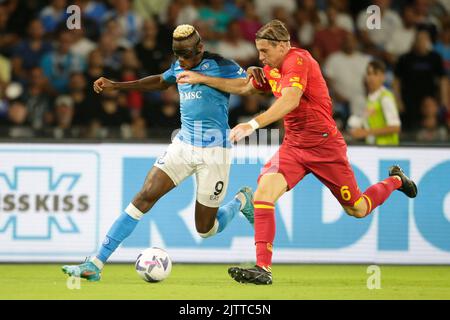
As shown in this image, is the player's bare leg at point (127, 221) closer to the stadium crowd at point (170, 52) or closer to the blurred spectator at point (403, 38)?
the stadium crowd at point (170, 52)

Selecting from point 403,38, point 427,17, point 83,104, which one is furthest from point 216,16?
point 427,17

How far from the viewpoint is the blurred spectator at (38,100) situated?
12805 millimetres

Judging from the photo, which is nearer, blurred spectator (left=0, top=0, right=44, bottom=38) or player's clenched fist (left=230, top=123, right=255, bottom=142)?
player's clenched fist (left=230, top=123, right=255, bottom=142)

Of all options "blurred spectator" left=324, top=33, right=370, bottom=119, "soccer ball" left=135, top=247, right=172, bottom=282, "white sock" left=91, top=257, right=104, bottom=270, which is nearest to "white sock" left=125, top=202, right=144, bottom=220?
"soccer ball" left=135, top=247, right=172, bottom=282

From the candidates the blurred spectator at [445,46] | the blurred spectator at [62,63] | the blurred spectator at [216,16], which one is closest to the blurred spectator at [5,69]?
the blurred spectator at [62,63]

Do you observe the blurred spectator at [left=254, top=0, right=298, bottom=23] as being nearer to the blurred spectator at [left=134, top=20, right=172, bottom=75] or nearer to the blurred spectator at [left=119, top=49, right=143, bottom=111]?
the blurred spectator at [left=134, top=20, right=172, bottom=75]

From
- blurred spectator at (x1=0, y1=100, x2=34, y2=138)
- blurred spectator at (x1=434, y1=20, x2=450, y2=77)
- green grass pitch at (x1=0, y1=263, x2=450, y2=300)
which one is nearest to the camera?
green grass pitch at (x1=0, y1=263, x2=450, y2=300)

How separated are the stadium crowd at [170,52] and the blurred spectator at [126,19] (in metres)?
0.02

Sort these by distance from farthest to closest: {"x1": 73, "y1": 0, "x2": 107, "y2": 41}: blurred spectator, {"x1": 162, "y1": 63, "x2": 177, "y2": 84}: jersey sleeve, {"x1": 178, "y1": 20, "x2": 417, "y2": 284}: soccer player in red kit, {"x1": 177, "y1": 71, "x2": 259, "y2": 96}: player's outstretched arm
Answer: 1. {"x1": 73, "y1": 0, "x2": 107, "y2": 41}: blurred spectator
2. {"x1": 162, "y1": 63, "x2": 177, "y2": 84}: jersey sleeve
3. {"x1": 177, "y1": 71, "x2": 259, "y2": 96}: player's outstretched arm
4. {"x1": 178, "y1": 20, "x2": 417, "y2": 284}: soccer player in red kit

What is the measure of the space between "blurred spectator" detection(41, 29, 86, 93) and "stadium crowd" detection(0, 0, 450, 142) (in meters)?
0.01

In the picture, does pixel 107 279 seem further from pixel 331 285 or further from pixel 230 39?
pixel 230 39

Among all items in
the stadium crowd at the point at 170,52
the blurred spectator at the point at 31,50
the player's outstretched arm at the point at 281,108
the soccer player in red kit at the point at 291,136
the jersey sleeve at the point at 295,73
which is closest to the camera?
the player's outstretched arm at the point at 281,108

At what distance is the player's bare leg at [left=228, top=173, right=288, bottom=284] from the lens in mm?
8281

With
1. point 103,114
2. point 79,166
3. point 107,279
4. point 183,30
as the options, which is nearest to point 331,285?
point 107,279
